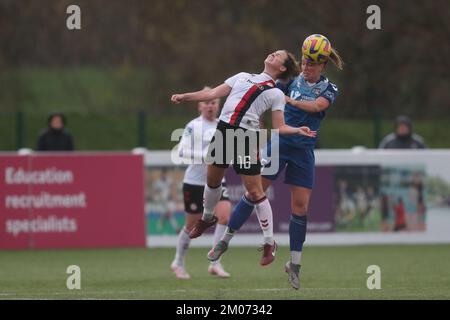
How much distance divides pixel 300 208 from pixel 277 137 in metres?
0.79

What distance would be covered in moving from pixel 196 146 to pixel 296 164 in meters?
2.61

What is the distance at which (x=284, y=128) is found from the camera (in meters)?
11.8

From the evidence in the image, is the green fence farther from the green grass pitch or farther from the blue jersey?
the blue jersey

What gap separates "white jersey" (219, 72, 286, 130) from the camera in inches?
470

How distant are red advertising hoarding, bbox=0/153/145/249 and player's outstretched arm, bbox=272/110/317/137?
809 centimetres

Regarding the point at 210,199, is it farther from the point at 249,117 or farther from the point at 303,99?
the point at 303,99

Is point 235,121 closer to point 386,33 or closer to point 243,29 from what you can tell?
point 386,33

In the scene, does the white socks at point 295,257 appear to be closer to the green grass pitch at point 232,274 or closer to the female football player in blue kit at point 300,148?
the female football player in blue kit at point 300,148

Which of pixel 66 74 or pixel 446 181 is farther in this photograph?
pixel 66 74

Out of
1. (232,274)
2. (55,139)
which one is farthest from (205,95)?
(55,139)

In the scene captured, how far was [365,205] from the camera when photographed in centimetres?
2008

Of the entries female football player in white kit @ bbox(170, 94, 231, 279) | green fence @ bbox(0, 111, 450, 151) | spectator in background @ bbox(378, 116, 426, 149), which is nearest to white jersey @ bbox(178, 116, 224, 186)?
female football player in white kit @ bbox(170, 94, 231, 279)

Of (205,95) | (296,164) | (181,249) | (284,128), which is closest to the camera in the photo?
(284,128)
